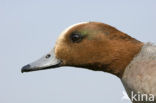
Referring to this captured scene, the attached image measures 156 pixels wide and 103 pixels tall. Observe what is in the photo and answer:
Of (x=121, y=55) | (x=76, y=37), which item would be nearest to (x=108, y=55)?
(x=121, y=55)

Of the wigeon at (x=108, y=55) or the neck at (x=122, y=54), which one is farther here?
the neck at (x=122, y=54)

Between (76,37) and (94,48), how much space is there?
0.61 ft

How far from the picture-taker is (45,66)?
12.9 ft

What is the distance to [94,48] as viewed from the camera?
3691mm

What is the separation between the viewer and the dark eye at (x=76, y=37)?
12.2ft

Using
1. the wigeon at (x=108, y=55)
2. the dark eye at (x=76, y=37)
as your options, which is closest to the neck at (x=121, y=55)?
the wigeon at (x=108, y=55)

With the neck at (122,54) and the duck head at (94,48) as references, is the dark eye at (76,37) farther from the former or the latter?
the neck at (122,54)

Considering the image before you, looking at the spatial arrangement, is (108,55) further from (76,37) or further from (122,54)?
(76,37)

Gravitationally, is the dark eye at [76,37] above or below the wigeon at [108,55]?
above

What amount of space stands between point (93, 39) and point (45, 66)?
56 centimetres

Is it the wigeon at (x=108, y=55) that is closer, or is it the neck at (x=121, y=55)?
the wigeon at (x=108, y=55)

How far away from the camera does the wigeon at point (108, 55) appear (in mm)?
3270

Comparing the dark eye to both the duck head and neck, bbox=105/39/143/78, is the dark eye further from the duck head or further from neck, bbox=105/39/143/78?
neck, bbox=105/39/143/78

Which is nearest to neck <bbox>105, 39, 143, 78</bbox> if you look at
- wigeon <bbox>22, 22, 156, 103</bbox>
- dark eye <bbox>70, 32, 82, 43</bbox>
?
wigeon <bbox>22, 22, 156, 103</bbox>
